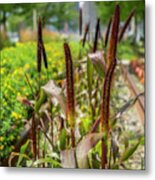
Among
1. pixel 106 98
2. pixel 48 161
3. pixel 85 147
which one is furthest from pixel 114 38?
pixel 48 161

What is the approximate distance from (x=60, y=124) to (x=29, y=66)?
27 cm

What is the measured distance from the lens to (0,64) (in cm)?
234

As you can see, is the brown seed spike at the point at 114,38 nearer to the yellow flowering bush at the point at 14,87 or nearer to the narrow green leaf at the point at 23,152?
the yellow flowering bush at the point at 14,87

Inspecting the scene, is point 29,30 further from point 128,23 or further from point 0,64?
point 128,23

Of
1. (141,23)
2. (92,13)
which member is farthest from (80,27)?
(141,23)

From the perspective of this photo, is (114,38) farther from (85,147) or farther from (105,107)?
(85,147)

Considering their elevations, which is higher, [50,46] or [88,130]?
[50,46]

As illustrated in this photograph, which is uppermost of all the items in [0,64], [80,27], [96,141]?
[80,27]

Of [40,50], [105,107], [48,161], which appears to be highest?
[40,50]

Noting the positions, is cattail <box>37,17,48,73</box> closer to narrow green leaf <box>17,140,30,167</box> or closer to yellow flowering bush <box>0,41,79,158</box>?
yellow flowering bush <box>0,41,79,158</box>

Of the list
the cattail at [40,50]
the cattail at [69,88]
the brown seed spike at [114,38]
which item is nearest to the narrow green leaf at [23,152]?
the cattail at [69,88]

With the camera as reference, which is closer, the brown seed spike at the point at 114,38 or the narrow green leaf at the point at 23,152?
the brown seed spike at the point at 114,38

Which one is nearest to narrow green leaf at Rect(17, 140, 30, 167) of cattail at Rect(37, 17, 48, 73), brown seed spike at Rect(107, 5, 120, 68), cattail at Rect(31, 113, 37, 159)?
cattail at Rect(31, 113, 37, 159)

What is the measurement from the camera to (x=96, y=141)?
7.43 feet
